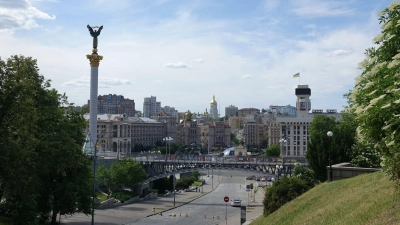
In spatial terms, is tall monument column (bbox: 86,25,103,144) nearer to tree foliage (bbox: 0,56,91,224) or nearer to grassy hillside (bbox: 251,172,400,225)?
tree foliage (bbox: 0,56,91,224)

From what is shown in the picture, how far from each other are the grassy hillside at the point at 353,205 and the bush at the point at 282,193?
192 inches

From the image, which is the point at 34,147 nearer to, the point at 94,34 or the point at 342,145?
the point at 342,145

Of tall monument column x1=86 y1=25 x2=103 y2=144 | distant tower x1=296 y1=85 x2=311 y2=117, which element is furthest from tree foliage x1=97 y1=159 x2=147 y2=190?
distant tower x1=296 y1=85 x2=311 y2=117

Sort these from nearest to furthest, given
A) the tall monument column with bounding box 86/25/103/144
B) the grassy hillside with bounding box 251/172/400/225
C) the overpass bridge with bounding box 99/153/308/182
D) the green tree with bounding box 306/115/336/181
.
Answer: the grassy hillside with bounding box 251/172/400/225, the green tree with bounding box 306/115/336/181, the overpass bridge with bounding box 99/153/308/182, the tall monument column with bounding box 86/25/103/144

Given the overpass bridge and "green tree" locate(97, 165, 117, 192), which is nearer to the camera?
"green tree" locate(97, 165, 117, 192)

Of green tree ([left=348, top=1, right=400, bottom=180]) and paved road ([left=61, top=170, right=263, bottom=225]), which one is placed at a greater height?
green tree ([left=348, top=1, right=400, bottom=180])

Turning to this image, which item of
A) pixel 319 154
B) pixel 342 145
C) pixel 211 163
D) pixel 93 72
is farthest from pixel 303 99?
pixel 319 154

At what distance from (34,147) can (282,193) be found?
54.5 ft

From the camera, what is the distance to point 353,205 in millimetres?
17391

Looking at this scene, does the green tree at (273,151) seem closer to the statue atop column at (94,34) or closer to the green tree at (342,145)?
the statue atop column at (94,34)

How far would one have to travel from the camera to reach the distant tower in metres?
135

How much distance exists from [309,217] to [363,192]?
8.22 feet

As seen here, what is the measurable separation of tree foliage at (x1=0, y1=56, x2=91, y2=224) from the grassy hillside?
48.9 ft

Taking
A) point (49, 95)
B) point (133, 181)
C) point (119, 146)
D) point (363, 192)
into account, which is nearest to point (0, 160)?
point (49, 95)
